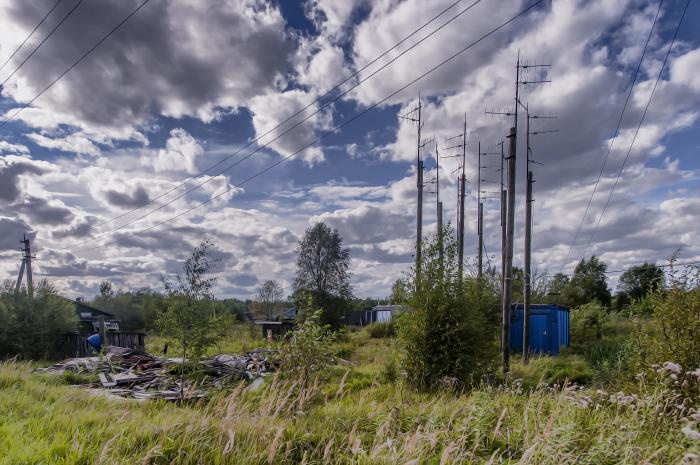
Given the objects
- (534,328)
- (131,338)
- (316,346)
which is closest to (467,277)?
(316,346)

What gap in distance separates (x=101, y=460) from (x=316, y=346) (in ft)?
15.0

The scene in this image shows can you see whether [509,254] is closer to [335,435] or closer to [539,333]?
[539,333]

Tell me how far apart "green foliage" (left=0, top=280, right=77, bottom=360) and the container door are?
21240 mm

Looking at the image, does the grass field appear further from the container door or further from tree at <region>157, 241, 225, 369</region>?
the container door

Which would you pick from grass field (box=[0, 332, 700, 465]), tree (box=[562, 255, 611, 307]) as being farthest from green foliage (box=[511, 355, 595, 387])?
tree (box=[562, 255, 611, 307])

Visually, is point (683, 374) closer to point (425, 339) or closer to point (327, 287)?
point (425, 339)

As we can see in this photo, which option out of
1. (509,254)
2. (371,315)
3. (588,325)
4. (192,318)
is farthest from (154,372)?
(371,315)

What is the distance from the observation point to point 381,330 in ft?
98.3

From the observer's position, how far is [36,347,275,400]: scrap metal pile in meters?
11.8

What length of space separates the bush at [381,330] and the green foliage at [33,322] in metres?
15.8

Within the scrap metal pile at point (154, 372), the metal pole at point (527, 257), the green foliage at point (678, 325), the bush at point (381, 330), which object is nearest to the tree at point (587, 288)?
the bush at point (381, 330)

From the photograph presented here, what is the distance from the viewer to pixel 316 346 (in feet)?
27.6

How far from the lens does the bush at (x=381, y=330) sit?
97.0 ft

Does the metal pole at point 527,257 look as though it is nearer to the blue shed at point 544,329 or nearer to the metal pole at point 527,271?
the metal pole at point 527,271
